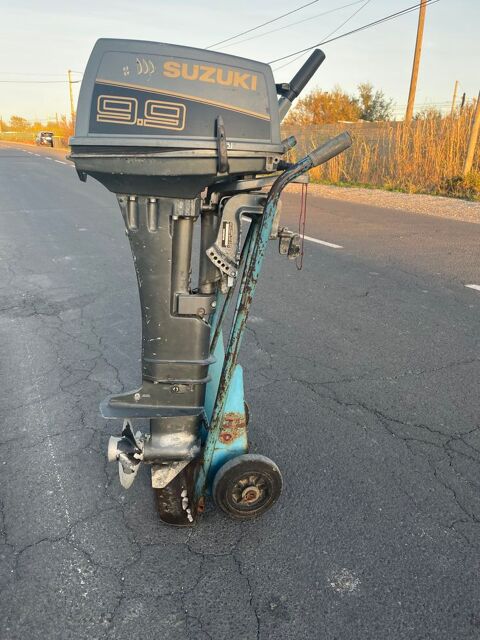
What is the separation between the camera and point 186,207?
4.99 ft

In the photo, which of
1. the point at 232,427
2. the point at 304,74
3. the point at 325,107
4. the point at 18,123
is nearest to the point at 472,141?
the point at 304,74

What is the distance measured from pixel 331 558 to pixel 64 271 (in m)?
4.47

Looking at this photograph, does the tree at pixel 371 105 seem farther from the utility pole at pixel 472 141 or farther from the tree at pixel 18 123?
the tree at pixel 18 123

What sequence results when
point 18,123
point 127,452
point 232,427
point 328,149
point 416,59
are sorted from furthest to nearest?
point 18,123 < point 416,59 < point 232,427 < point 127,452 < point 328,149

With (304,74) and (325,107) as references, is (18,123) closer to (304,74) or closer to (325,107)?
(325,107)

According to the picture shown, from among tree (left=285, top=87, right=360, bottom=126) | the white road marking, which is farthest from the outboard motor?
tree (left=285, top=87, right=360, bottom=126)

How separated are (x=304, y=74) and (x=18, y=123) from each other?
11334 centimetres

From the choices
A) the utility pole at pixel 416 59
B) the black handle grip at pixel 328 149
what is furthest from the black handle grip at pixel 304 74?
the utility pole at pixel 416 59

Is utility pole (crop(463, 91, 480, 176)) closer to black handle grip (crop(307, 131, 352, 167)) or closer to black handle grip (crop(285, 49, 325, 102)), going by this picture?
black handle grip (crop(285, 49, 325, 102))

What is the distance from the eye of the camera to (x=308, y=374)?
3.22m

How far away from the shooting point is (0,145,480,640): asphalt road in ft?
5.36

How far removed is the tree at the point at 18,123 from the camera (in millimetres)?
95206

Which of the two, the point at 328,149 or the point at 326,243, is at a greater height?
the point at 328,149

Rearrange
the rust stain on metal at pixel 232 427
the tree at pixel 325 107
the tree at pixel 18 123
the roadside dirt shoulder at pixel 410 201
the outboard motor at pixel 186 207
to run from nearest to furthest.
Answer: the outboard motor at pixel 186 207
the rust stain on metal at pixel 232 427
the roadside dirt shoulder at pixel 410 201
the tree at pixel 325 107
the tree at pixel 18 123
